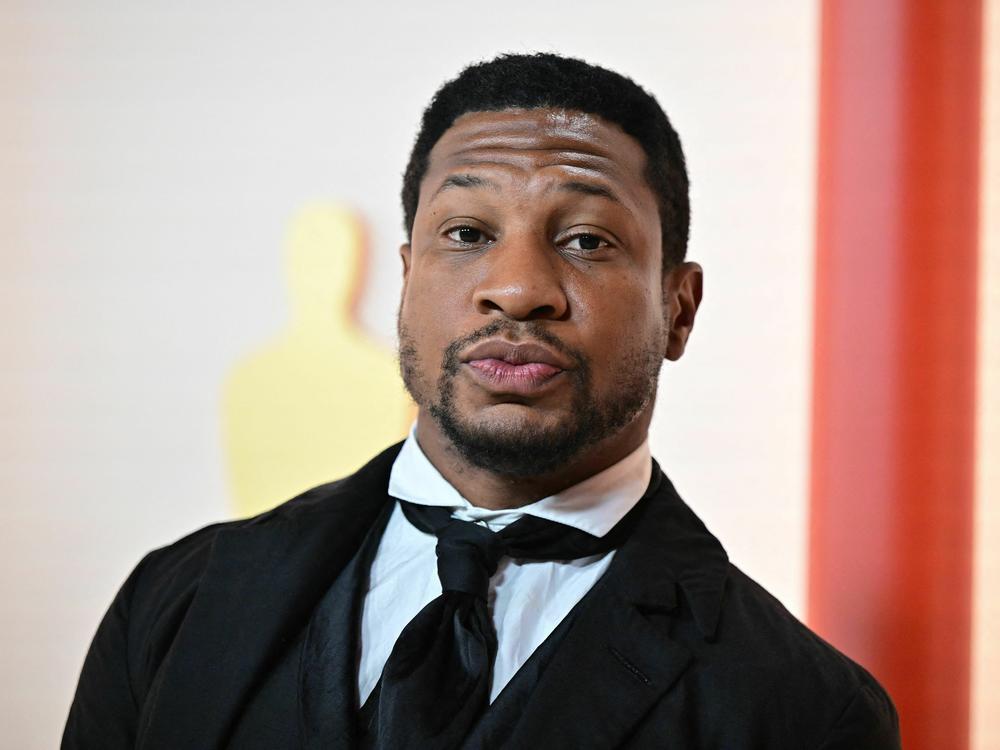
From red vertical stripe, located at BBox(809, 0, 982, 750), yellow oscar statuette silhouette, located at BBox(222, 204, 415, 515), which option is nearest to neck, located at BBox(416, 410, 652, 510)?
red vertical stripe, located at BBox(809, 0, 982, 750)

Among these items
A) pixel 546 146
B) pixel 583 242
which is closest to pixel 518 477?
pixel 583 242

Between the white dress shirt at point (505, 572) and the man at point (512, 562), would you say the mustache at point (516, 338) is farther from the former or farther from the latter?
the white dress shirt at point (505, 572)

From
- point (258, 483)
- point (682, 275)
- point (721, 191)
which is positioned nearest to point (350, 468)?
point (258, 483)

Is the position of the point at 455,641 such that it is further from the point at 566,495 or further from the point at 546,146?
the point at 546,146

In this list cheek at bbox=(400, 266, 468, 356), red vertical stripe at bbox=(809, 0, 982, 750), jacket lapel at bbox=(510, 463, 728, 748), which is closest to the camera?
jacket lapel at bbox=(510, 463, 728, 748)

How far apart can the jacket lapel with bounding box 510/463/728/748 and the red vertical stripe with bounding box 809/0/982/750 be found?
2.78ft

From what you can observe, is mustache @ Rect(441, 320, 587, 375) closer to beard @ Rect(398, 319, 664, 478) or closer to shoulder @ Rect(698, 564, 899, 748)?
beard @ Rect(398, 319, 664, 478)

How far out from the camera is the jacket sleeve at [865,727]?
1073 millimetres

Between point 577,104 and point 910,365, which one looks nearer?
Answer: point 577,104

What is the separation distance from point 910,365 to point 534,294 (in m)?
1.09

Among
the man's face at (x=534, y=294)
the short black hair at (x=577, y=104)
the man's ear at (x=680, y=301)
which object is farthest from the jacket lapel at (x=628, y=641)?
the short black hair at (x=577, y=104)

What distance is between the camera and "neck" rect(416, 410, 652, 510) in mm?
1188

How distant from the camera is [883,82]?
1942 mm

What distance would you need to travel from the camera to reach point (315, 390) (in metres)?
2.29
